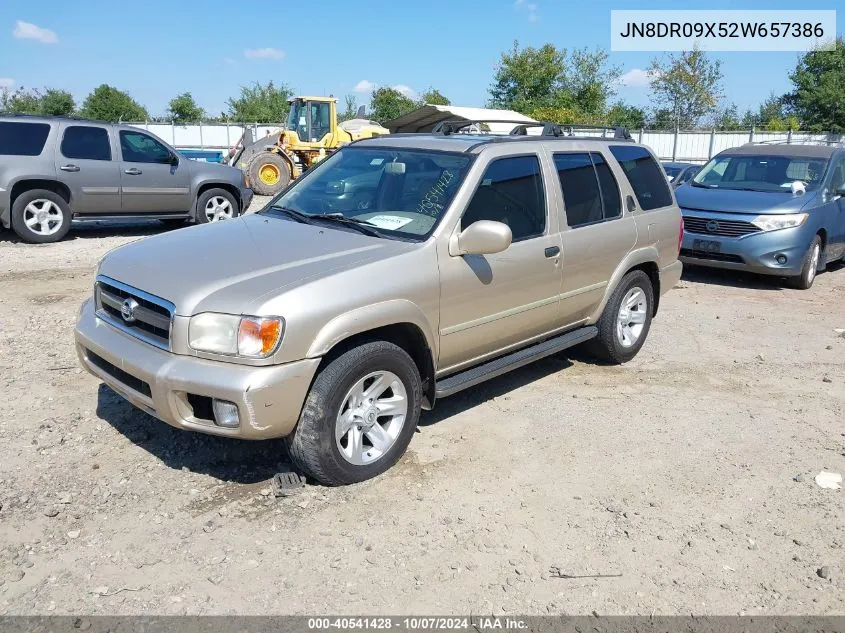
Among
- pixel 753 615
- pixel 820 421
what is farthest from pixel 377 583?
pixel 820 421

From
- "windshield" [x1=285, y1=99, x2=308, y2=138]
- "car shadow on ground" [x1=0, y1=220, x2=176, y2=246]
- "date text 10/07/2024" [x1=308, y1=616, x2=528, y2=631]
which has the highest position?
"windshield" [x1=285, y1=99, x2=308, y2=138]

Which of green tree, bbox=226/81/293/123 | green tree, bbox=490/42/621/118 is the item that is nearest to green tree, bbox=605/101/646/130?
green tree, bbox=490/42/621/118

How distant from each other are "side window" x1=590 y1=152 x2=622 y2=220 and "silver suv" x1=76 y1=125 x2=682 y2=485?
16 millimetres

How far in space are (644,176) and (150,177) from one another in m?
8.43

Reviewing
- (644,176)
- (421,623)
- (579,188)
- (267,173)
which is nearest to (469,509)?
(421,623)

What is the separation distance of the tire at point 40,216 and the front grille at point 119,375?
787 centimetres

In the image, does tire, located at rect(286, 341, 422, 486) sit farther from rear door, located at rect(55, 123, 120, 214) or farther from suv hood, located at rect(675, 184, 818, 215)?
rear door, located at rect(55, 123, 120, 214)

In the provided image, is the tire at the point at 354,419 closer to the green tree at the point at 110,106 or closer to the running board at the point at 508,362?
the running board at the point at 508,362

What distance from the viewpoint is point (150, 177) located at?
11734 mm

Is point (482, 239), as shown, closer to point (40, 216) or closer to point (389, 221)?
point (389, 221)

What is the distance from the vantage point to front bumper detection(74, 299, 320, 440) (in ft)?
11.1

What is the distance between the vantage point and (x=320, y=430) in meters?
3.63

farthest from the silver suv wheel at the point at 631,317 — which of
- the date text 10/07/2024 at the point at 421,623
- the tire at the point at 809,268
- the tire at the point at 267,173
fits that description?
the tire at the point at 267,173

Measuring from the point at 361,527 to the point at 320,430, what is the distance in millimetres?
517
